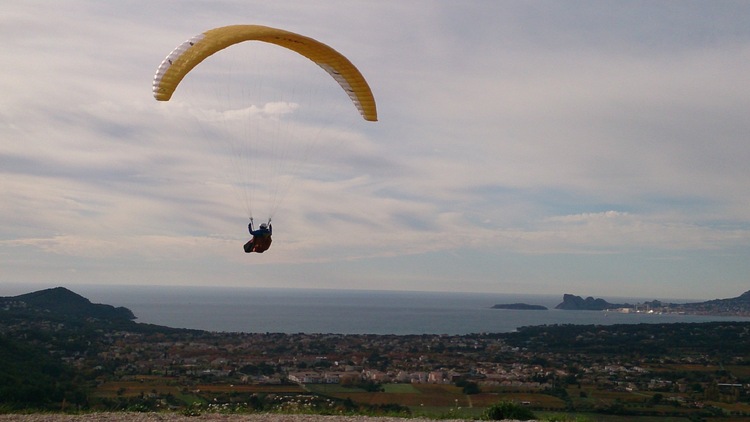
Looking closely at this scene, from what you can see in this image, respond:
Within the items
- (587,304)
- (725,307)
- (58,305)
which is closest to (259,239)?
(58,305)

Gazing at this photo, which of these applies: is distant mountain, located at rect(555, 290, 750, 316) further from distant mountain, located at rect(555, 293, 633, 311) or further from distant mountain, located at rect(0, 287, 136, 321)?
distant mountain, located at rect(0, 287, 136, 321)

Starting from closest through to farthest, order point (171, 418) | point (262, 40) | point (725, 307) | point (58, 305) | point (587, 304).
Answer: point (171, 418) < point (262, 40) < point (58, 305) < point (725, 307) < point (587, 304)

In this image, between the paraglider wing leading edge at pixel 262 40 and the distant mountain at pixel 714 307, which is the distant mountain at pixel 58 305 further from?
the distant mountain at pixel 714 307

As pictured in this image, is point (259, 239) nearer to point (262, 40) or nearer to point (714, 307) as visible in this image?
point (262, 40)

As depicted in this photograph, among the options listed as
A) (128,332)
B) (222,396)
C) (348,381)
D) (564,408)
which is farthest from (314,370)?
(128,332)

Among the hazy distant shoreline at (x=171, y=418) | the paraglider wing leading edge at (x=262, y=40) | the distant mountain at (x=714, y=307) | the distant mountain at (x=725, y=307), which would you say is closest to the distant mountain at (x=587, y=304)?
the distant mountain at (x=714, y=307)

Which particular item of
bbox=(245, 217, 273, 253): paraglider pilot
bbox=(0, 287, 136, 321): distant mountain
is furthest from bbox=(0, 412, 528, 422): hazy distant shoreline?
bbox=(0, 287, 136, 321): distant mountain
